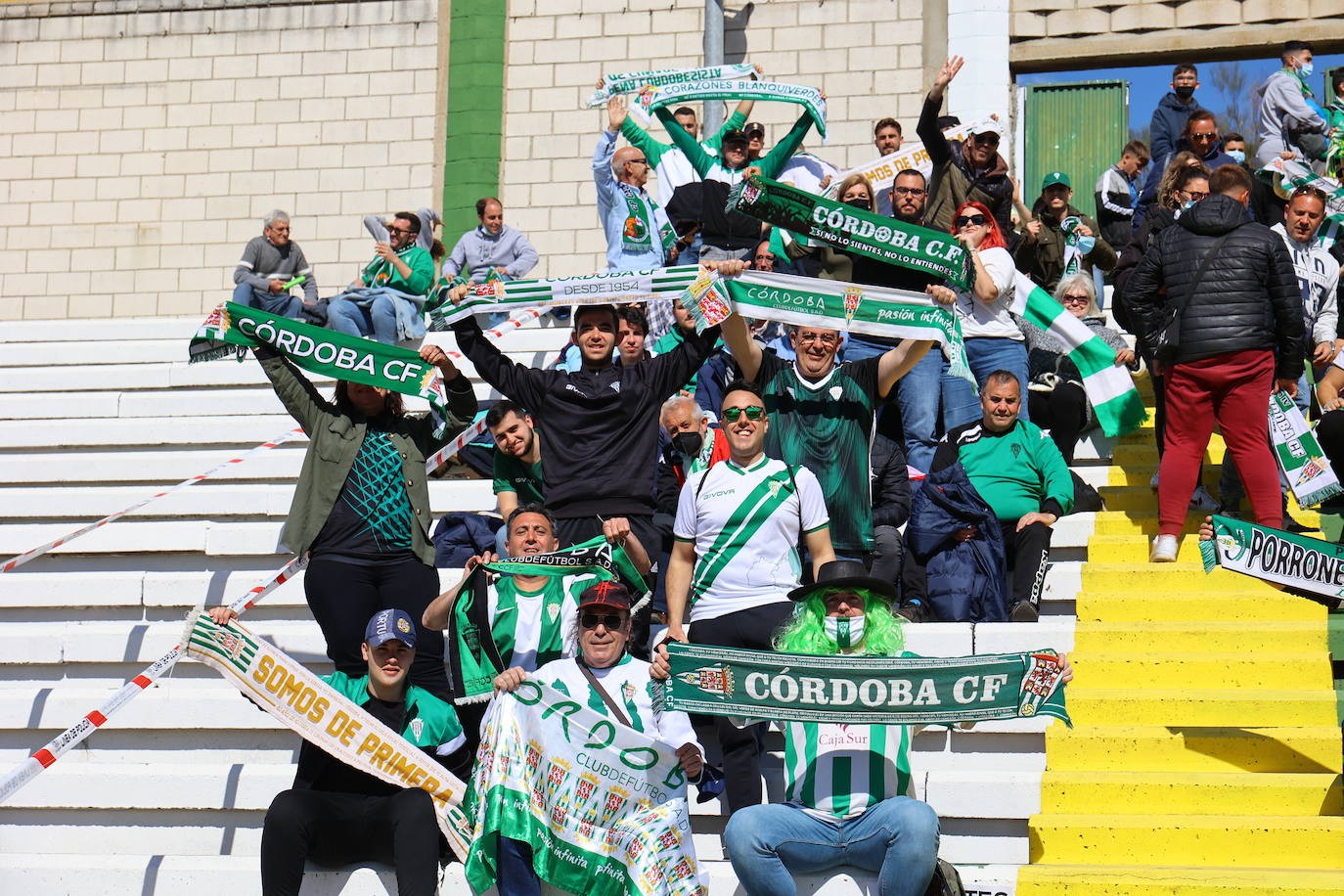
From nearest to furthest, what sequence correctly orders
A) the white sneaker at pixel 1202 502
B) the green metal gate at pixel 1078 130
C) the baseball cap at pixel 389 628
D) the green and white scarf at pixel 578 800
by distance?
the green and white scarf at pixel 578 800
the baseball cap at pixel 389 628
the white sneaker at pixel 1202 502
the green metal gate at pixel 1078 130

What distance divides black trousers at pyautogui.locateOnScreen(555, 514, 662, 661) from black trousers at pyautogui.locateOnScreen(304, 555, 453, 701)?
64 cm

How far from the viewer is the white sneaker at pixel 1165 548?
8.38 metres

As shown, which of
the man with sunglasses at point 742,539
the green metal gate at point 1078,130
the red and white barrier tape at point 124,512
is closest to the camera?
the man with sunglasses at point 742,539

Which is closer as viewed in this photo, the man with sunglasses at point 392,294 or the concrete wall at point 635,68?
the man with sunglasses at point 392,294

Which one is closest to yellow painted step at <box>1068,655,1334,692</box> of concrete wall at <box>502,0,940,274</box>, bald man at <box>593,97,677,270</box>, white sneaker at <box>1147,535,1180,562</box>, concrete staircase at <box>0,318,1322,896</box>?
concrete staircase at <box>0,318,1322,896</box>

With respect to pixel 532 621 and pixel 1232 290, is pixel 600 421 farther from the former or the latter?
pixel 1232 290

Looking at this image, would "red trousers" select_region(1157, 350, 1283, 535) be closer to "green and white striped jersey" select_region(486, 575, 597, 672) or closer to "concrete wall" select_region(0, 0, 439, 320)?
"green and white striped jersey" select_region(486, 575, 597, 672)

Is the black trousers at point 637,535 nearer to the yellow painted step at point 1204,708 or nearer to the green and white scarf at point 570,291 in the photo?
the green and white scarf at point 570,291

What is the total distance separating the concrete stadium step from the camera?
746cm

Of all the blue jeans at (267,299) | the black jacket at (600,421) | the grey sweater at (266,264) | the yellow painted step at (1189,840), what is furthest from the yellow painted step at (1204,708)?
the grey sweater at (266,264)

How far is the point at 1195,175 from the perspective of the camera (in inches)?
399

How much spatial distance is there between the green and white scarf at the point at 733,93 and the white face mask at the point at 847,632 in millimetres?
5828

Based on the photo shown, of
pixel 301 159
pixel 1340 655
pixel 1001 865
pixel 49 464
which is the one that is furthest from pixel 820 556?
pixel 301 159

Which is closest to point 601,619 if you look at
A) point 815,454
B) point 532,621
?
point 532,621
